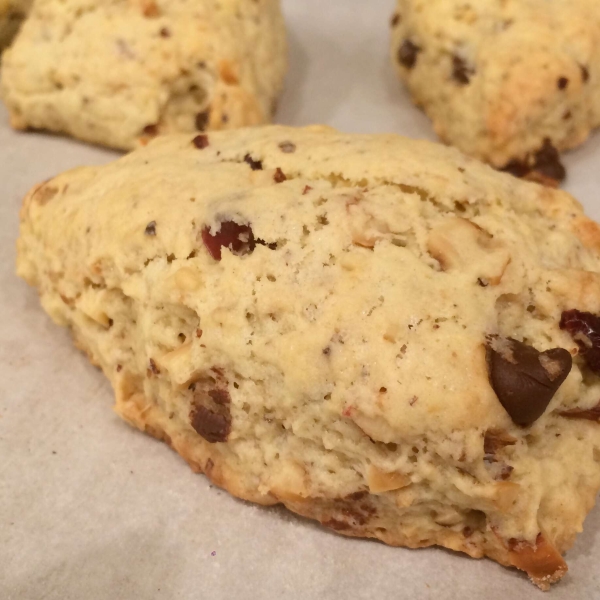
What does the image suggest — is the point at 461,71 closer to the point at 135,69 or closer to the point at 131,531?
the point at 135,69

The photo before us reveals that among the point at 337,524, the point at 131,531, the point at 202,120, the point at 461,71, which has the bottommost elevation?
the point at 131,531

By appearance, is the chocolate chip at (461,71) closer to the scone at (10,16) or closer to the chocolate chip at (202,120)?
the chocolate chip at (202,120)

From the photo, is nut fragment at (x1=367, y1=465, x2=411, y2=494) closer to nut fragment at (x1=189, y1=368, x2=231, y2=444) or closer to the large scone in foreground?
the large scone in foreground

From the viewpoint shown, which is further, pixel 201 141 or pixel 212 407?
pixel 201 141

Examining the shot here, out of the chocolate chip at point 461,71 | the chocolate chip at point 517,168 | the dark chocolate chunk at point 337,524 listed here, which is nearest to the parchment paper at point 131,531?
the dark chocolate chunk at point 337,524

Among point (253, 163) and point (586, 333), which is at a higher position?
point (586, 333)

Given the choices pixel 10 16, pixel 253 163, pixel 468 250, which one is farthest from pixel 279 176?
pixel 10 16

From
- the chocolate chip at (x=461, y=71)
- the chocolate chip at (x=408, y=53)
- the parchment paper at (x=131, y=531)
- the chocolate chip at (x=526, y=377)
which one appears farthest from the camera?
the chocolate chip at (x=408, y=53)
